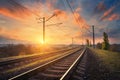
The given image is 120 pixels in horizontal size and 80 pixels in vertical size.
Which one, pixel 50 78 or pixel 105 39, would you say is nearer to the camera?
pixel 50 78

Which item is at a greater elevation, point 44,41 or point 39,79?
point 44,41

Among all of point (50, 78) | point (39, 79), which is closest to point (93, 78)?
point (50, 78)

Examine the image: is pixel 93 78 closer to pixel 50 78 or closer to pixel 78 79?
pixel 78 79

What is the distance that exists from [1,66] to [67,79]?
22.1ft

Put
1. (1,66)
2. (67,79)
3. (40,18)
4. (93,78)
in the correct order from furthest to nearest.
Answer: (40,18) → (1,66) → (93,78) → (67,79)

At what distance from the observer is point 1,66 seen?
11.6 m

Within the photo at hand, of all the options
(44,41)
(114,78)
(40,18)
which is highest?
(40,18)

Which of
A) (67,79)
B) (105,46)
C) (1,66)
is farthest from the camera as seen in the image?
(105,46)

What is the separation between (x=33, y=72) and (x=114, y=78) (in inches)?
185

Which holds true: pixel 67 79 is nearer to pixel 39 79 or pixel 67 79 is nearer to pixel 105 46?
pixel 39 79

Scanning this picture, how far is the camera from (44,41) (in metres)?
36.3

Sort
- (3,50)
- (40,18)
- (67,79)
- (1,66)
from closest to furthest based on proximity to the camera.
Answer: (67,79) < (1,66) < (3,50) < (40,18)

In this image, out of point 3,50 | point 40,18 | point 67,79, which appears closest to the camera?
point 67,79

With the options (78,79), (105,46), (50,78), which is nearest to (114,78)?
(78,79)
